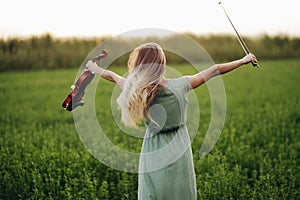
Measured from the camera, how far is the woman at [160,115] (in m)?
4.07

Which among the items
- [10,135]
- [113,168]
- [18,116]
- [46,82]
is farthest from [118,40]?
[113,168]

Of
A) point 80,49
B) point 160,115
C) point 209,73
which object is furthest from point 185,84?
point 80,49

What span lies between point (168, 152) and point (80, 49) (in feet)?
95.8

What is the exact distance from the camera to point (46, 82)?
20547mm

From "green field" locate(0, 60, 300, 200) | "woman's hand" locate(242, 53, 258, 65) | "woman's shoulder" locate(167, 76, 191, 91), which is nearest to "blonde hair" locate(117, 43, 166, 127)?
"woman's shoulder" locate(167, 76, 191, 91)

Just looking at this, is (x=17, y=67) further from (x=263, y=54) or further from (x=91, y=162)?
(x=91, y=162)

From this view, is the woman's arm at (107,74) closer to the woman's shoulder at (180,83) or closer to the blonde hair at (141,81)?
the blonde hair at (141,81)

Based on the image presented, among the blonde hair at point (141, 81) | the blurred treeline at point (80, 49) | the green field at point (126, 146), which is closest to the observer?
the blonde hair at point (141, 81)

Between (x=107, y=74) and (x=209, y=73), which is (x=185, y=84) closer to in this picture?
A: (x=209, y=73)

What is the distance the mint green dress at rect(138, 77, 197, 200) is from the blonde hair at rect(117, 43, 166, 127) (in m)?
0.14

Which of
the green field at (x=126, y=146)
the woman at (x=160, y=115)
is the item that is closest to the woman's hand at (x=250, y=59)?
the woman at (x=160, y=115)

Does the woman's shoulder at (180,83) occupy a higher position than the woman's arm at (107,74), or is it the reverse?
the woman's arm at (107,74)

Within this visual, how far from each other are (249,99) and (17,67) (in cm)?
1732

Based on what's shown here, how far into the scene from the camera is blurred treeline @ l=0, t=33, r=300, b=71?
28.3m
